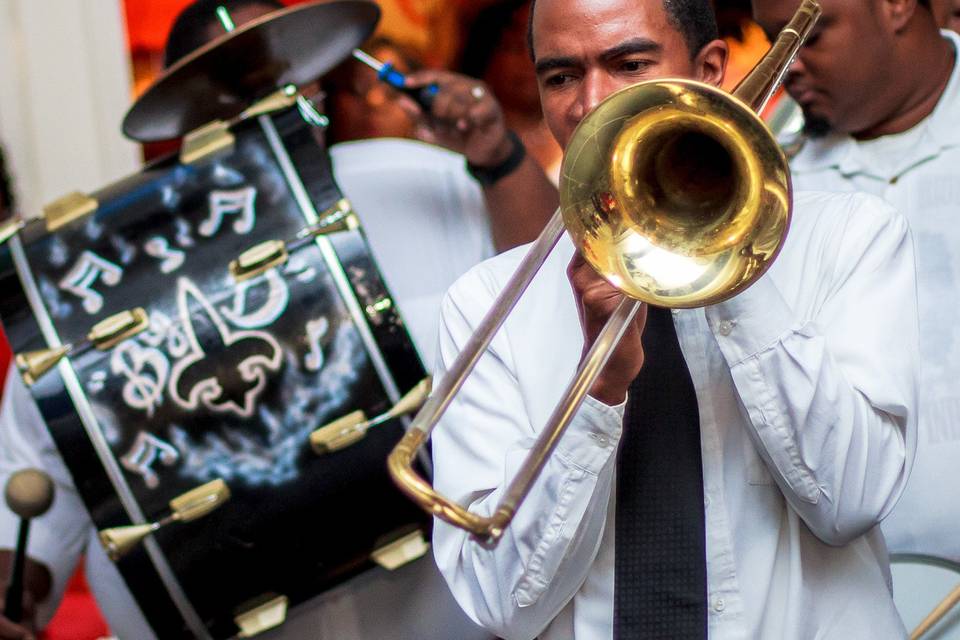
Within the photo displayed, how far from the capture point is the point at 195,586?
7.75ft

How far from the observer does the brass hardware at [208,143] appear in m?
2.54

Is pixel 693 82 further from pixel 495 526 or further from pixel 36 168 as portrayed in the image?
pixel 36 168

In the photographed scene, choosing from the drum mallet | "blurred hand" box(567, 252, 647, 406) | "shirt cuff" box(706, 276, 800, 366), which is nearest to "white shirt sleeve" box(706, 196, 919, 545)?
"shirt cuff" box(706, 276, 800, 366)

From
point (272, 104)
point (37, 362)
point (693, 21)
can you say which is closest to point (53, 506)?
point (37, 362)

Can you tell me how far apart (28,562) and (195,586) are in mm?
556

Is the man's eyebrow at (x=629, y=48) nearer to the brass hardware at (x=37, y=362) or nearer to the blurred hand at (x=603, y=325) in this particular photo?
the blurred hand at (x=603, y=325)

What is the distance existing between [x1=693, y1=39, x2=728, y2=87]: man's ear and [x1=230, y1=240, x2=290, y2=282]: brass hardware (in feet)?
2.90

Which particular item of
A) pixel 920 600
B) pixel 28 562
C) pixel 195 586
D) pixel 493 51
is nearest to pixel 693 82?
pixel 920 600

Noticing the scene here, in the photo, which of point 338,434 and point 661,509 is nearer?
point 661,509

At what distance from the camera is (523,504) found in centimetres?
164

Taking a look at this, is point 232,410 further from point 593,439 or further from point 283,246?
point 593,439

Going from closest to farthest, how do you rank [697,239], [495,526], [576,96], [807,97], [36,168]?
[495,526], [697,239], [576,96], [807,97], [36,168]

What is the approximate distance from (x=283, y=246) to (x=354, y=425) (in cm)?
35

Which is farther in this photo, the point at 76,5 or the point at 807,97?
the point at 76,5
